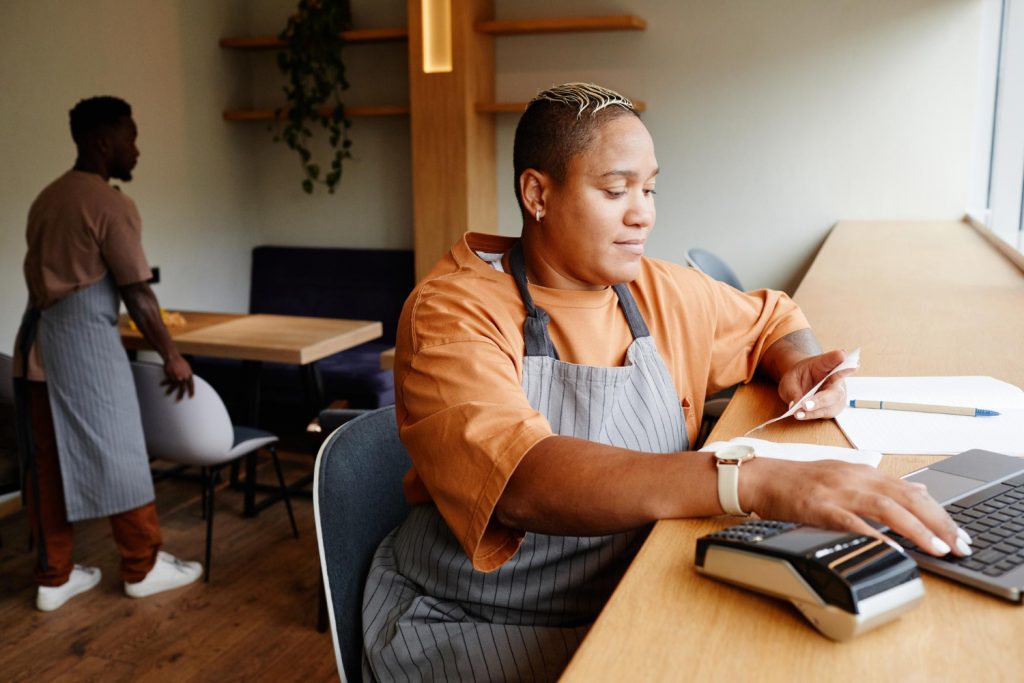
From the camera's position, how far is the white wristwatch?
1007mm

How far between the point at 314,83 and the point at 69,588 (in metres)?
2.99

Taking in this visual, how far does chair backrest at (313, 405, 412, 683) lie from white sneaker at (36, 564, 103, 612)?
6.18 ft

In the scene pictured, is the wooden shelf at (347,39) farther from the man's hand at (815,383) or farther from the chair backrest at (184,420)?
the man's hand at (815,383)

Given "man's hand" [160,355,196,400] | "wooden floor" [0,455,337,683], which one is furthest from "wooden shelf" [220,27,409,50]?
"wooden floor" [0,455,337,683]

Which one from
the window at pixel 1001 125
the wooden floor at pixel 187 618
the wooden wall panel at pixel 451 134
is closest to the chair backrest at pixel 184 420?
the wooden floor at pixel 187 618

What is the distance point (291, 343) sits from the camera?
3.44 metres

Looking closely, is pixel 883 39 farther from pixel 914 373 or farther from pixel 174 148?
pixel 174 148

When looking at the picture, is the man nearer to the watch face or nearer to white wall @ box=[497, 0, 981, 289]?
the watch face

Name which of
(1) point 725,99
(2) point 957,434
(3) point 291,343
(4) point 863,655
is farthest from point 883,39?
(4) point 863,655

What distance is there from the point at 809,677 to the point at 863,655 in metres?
0.06

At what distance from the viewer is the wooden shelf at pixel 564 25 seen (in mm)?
4234

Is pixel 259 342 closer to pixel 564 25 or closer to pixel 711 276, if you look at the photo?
pixel 711 276

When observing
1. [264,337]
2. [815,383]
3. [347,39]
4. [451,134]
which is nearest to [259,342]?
[264,337]

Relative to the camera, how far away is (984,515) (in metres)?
0.99
